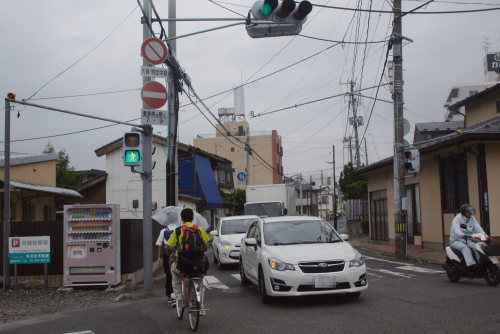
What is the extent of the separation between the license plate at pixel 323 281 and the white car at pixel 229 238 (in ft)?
25.3

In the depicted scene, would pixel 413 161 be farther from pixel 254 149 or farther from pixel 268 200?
pixel 254 149

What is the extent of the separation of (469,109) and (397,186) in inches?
297

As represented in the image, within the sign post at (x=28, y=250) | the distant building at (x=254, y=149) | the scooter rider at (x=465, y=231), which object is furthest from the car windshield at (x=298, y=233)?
the distant building at (x=254, y=149)

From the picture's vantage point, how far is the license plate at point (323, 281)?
8.83 metres

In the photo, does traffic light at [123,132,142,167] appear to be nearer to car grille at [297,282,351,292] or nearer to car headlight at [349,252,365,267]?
car grille at [297,282,351,292]

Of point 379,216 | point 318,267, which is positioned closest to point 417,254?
point 379,216

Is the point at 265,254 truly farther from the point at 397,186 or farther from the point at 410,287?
the point at 397,186

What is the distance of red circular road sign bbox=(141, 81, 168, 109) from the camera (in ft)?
38.7

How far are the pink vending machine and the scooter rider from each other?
7729mm

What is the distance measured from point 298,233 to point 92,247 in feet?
17.6

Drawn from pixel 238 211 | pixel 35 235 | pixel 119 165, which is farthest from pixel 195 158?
pixel 35 235

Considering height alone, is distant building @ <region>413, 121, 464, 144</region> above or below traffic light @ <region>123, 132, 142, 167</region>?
above

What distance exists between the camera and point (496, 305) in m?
8.52

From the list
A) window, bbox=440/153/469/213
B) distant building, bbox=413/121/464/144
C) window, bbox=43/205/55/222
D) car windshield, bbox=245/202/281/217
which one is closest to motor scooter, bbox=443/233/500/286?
window, bbox=440/153/469/213
